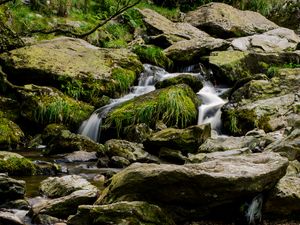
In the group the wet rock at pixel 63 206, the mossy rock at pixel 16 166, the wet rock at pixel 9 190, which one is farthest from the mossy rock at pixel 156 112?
the wet rock at pixel 63 206

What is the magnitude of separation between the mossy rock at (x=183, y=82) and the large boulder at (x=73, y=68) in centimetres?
104

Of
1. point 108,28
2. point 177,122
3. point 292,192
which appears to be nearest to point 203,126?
point 177,122

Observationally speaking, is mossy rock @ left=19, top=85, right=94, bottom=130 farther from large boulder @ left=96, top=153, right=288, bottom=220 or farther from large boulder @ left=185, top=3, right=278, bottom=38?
large boulder @ left=185, top=3, right=278, bottom=38

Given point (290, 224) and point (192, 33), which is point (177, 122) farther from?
point (192, 33)

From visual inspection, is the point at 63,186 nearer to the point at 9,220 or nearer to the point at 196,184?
the point at 9,220

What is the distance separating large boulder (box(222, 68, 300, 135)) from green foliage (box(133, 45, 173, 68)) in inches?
136

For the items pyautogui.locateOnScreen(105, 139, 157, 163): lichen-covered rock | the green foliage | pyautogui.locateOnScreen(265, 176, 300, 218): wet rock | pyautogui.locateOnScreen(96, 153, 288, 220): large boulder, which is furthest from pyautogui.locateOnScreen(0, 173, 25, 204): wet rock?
the green foliage

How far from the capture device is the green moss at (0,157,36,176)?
743 centimetres

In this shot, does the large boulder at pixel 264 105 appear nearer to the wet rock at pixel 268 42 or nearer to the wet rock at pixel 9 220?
the wet rock at pixel 268 42

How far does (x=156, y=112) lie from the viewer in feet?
36.6

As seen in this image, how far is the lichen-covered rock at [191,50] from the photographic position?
1547 cm

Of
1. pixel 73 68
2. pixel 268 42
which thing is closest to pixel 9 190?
pixel 73 68

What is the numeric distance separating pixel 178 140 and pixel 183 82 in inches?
156

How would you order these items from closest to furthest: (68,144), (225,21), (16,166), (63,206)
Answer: (63,206) < (16,166) < (68,144) < (225,21)
